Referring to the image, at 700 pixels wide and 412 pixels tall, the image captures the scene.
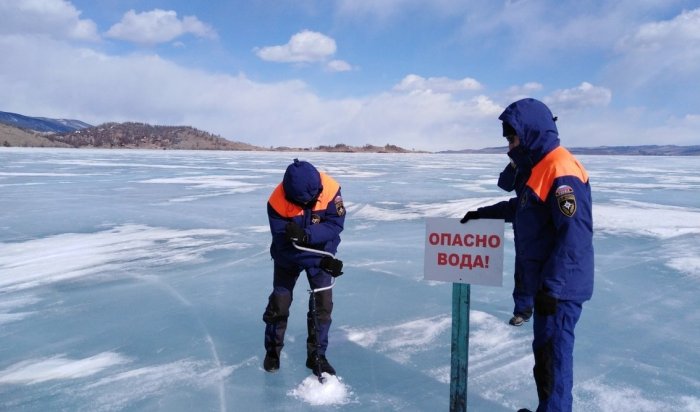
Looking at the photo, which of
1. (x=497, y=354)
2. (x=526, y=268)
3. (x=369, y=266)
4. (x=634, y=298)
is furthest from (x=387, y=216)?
(x=526, y=268)

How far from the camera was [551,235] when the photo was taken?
6.82 feet

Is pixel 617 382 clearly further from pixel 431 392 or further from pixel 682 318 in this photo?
pixel 682 318

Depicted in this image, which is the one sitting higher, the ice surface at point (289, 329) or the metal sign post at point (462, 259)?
the metal sign post at point (462, 259)

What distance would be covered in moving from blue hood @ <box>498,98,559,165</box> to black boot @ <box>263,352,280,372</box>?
187 centimetres

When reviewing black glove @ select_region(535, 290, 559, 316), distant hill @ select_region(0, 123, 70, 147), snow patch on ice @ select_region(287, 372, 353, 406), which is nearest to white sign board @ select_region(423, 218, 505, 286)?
black glove @ select_region(535, 290, 559, 316)

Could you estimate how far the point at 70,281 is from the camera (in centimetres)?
459

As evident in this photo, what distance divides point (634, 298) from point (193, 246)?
4.80 m

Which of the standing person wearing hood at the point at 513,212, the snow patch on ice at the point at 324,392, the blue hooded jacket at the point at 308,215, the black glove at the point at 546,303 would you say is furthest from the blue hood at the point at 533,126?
the snow patch on ice at the point at 324,392

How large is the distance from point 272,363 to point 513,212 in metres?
1.65

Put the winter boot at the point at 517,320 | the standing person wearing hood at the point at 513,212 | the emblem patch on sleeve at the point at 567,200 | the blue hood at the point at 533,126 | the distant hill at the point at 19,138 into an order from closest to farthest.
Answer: the emblem patch on sleeve at the point at 567,200 < the blue hood at the point at 533,126 < the standing person wearing hood at the point at 513,212 < the winter boot at the point at 517,320 < the distant hill at the point at 19,138

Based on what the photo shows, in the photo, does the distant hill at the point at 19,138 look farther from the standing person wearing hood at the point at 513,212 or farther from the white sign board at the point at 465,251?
the white sign board at the point at 465,251

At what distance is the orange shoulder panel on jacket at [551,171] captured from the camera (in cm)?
196

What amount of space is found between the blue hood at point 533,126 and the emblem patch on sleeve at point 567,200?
0.19 m

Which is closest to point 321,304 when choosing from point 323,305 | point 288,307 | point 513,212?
point 323,305
